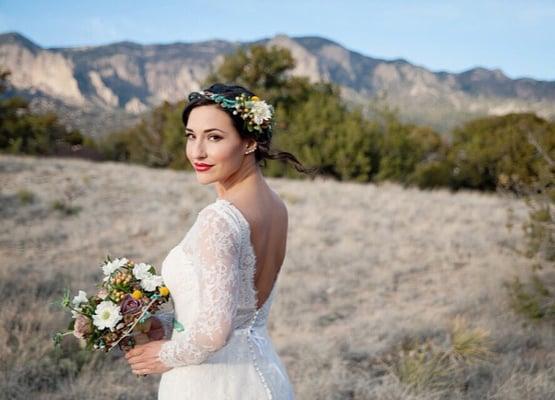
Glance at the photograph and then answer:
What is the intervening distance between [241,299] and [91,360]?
3293 mm

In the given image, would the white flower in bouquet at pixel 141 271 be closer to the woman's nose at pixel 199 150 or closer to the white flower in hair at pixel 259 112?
the woman's nose at pixel 199 150

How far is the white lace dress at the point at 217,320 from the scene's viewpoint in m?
1.76

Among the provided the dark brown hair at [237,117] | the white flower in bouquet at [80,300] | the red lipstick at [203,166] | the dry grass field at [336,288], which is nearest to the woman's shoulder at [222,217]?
the red lipstick at [203,166]

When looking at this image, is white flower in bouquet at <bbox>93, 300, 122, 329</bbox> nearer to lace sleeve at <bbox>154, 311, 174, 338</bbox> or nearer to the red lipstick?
lace sleeve at <bbox>154, 311, 174, 338</bbox>

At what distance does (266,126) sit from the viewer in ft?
6.82

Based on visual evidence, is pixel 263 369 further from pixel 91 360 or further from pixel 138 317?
pixel 91 360

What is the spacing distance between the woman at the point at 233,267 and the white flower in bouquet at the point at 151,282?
4cm

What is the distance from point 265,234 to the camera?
1.99 meters

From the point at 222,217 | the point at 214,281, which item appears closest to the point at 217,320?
the point at 214,281

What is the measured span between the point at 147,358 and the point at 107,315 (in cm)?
24

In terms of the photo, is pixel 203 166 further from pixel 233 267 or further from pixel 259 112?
pixel 233 267

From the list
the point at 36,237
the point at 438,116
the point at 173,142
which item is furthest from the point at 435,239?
the point at 438,116

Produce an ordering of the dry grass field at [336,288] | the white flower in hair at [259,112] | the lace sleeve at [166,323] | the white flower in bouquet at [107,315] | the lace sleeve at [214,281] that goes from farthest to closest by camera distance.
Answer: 1. the dry grass field at [336,288]
2. the lace sleeve at [166,323]
3. the white flower in hair at [259,112]
4. the white flower in bouquet at [107,315]
5. the lace sleeve at [214,281]

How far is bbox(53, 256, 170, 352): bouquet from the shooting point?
6.34ft
